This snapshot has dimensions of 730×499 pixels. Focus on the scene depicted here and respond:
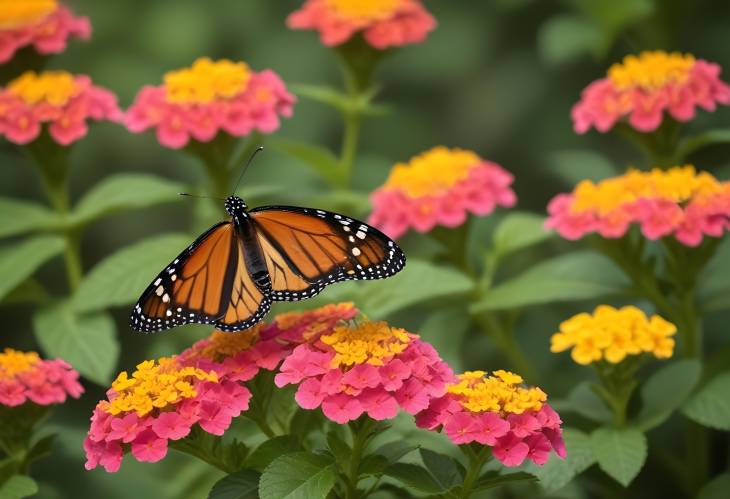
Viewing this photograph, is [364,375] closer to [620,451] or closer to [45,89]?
[620,451]

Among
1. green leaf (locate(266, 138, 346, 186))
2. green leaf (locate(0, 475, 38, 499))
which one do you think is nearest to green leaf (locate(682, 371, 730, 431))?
green leaf (locate(266, 138, 346, 186))

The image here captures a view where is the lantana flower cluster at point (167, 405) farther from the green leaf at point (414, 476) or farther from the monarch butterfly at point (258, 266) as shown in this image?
the green leaf at point (414, 476)

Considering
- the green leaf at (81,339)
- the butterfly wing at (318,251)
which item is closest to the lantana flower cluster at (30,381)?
the green leaf at (81,339)

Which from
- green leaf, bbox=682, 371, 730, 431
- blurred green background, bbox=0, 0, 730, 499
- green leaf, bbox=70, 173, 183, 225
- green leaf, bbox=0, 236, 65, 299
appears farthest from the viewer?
blurred green background, bbox=0, 0, 730, 499

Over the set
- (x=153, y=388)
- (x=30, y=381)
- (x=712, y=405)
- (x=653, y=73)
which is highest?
(x=653, y=73)

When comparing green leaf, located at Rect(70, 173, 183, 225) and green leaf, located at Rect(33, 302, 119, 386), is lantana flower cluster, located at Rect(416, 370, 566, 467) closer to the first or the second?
green leaf, located at Rect(33, 302, 119, 386)

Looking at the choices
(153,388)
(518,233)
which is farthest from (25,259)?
(518,233)

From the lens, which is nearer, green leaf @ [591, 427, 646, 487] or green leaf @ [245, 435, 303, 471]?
green leaf @ [245, 435, 303, 471]
